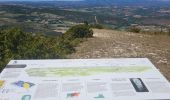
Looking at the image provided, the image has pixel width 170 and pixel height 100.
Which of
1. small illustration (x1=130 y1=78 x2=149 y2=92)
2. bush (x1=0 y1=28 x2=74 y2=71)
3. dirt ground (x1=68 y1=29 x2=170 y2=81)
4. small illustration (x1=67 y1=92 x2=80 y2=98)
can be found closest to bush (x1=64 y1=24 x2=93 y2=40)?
dirt ground (x1=68 y1=29 x2=170 y2=81)

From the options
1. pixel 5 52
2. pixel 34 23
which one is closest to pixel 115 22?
pixel 34 23

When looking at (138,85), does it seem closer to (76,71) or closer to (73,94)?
(73,94)

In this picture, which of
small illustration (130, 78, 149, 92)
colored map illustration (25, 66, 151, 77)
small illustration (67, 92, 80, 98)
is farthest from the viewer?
colored map illustration (25, 66, 151, 77)

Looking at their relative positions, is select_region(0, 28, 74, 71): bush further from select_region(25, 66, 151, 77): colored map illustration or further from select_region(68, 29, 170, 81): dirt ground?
select_region(25, 66, 151, 77): colored map illustration

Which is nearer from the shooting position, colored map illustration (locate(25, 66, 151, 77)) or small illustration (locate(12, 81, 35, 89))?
→ small illustration (locate(12, 81, 35, 89))

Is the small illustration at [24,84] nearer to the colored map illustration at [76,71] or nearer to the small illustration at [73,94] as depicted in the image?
the colored map illustration at [76,71]

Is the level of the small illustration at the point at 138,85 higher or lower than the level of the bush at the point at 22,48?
higher

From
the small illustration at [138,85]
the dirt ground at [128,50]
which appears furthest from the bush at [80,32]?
the small illustration at [138,85]

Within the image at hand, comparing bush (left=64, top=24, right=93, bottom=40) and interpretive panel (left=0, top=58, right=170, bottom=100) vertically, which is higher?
interpretive panel (left=0, top=58, right=170, bottom=100)
